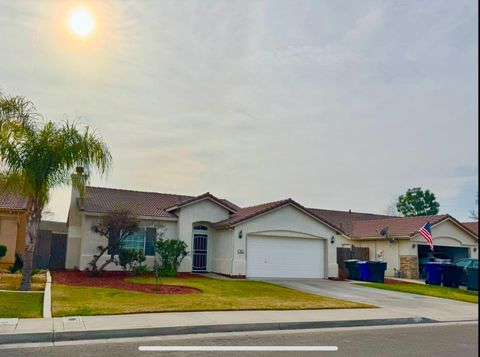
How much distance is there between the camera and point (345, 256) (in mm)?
27000

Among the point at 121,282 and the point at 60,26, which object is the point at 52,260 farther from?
the point at 60,26

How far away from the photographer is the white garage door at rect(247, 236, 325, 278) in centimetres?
2342

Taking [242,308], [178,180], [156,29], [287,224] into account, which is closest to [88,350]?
[242,308]

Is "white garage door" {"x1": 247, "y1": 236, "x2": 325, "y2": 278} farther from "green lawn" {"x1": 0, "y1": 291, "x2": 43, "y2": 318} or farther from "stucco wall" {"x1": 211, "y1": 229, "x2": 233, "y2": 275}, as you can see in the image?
"green lawn" {"x1": 0, "y1": 291, "x2": 43, "y2": 318}

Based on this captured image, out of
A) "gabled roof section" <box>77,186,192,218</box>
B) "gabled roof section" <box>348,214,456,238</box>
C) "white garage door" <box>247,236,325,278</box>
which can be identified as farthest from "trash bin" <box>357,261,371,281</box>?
"gabled roof section" <box>77,186,192,218</box>

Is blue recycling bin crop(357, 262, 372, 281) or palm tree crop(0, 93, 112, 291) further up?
palm tree crop(0, 93, 112, 291)

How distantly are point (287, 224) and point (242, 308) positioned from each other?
11.8 metres

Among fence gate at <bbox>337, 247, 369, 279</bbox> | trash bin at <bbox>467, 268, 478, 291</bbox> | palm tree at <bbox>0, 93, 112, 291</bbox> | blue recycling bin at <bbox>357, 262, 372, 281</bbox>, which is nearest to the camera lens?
palm tree at <bbox>0, 93, 112, 291</bbox>

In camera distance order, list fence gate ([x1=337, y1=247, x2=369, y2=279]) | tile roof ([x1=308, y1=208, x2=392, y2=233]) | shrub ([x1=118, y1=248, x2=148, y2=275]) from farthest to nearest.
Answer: tile roof ([x1=308, y1=208, x2=392, y2=233]), fence gate ([x1=337, y1=247, x2=369, y2=279]), shrub ([x1=118, y1=248, x2=148, y2=275])

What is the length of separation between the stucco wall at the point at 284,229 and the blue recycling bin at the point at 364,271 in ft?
4.27

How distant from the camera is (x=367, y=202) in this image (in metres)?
38.9

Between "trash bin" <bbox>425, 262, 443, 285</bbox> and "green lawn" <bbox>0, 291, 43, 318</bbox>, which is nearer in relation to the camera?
"green lawn" <bbox>0, 291, 43, 318</bbox>

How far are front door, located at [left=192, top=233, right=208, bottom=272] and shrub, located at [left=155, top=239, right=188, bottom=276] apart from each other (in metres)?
2.66

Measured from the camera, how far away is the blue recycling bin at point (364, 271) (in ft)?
80.1
